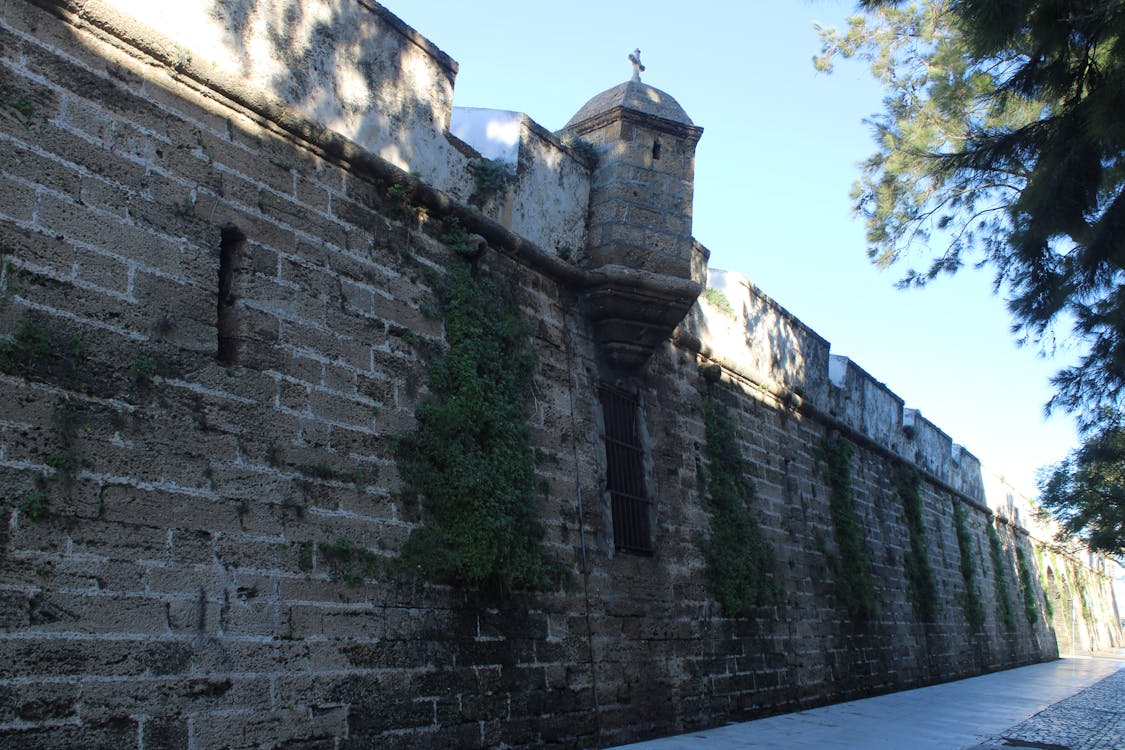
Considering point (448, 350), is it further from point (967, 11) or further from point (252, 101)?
point (967, 11)

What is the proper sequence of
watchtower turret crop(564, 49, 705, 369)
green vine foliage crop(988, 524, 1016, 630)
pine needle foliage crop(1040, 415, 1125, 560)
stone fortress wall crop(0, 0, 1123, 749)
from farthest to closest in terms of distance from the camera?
green vine foliage crop(988, 524, 1016, 630) → pine needle foliage crop(1040, 415, 1125, 560) → watchtower turret crop(564, 49, 705, 369) → stone fortress wall crop(0, 0, 1123, 749)

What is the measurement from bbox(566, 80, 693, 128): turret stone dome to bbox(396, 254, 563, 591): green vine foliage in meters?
2.06

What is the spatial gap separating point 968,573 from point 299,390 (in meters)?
15.0

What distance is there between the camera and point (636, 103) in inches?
289

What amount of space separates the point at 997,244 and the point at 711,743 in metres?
5.00

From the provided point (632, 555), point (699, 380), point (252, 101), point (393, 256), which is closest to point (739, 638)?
point (632, 555)

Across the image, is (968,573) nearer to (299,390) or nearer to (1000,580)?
(1000,580)

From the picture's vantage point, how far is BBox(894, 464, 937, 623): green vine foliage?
43.2ft

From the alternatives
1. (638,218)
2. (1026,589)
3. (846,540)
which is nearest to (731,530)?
(638,218)

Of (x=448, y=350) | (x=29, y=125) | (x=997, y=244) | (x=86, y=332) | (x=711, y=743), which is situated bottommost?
(x=711, y=743)

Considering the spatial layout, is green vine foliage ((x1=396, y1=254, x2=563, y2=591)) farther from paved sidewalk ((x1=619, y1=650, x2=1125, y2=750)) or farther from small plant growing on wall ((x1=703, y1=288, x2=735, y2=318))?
small plant growing on wall ((x1=703, y1=288, x2=735, y2=318))

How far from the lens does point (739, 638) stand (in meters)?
8.02

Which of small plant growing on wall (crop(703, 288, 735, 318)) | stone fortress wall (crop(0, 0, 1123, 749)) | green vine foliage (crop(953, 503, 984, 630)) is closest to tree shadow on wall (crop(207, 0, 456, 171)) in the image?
stone fortress wall (crop(0, 0, 1123, 749))

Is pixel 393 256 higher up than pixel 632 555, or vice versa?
pixel 393 256
